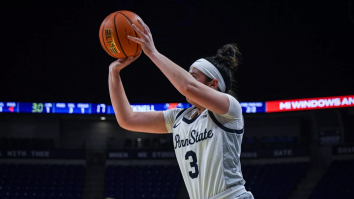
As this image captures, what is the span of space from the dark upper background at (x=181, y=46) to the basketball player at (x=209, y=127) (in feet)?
39.7

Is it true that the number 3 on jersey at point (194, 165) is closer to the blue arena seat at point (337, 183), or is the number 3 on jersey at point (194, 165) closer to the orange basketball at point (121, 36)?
the orange basketball at point (121, 36)

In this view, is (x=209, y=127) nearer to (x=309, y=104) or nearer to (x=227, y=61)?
(x=227, y=61)

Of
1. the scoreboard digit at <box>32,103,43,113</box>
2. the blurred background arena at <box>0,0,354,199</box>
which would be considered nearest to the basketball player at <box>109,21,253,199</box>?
the blurred background arena at <box>0,0,354,199</box>

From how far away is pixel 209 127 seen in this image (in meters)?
2.18

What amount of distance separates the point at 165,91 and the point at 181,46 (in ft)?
7.31

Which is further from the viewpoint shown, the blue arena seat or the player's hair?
the blue arena seat

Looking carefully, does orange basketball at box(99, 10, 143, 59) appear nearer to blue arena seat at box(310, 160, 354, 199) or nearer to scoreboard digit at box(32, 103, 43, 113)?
blue arena seat at box(310, 160, 354, 199)

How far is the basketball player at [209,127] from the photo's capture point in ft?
6.57

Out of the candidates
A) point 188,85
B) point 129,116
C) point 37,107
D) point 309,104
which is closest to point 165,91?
point 37,107

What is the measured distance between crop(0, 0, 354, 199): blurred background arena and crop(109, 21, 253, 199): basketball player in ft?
39.6

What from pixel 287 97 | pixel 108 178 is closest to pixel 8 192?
pixel 108 178

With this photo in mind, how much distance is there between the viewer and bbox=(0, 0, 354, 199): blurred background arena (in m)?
14.4

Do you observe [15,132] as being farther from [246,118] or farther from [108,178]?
[246,118]

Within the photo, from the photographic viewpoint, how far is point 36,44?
1586cm
